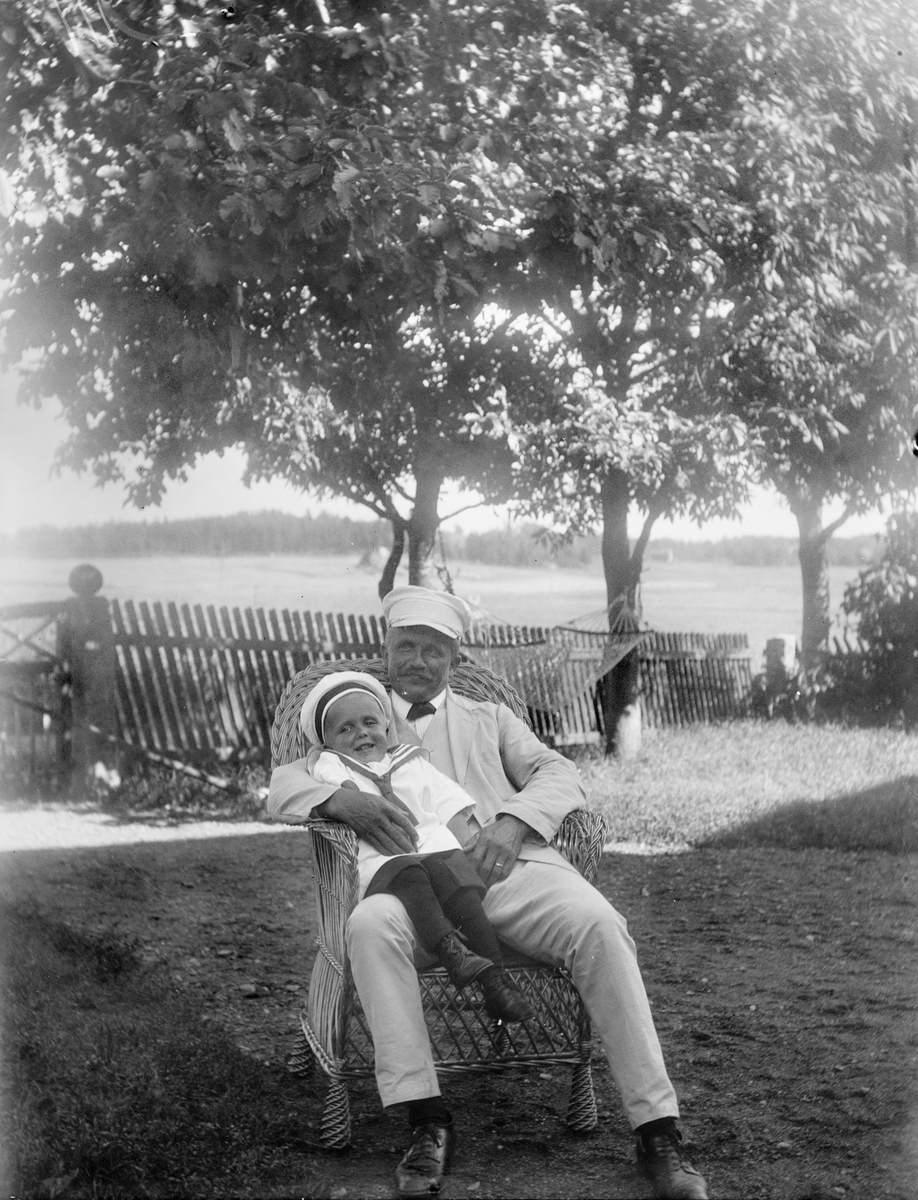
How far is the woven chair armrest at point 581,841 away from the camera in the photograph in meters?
2.88

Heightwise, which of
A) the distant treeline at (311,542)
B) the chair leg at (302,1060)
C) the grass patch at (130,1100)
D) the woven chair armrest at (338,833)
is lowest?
the chair leg at (302,1060)

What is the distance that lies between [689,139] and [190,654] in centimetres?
387

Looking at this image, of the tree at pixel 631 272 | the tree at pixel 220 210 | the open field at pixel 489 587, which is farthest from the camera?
the open field at pixel 489 587

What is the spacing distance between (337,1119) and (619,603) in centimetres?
521

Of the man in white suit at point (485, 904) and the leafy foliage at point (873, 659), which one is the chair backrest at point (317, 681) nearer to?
the man in white suit at point (485, 904)

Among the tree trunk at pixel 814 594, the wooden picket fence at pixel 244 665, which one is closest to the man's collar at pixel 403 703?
the wooden picket fence at pixel 244 665

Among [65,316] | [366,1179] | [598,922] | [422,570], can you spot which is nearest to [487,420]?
[422,570]

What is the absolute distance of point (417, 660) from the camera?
3027mm

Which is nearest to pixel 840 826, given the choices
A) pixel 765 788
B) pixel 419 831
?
pixel 765 788

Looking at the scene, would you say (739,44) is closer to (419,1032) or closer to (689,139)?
(689,139)

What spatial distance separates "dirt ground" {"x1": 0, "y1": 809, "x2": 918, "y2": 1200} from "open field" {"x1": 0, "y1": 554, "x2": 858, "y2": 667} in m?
1.26

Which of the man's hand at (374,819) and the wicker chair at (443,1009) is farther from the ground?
the man's hand at (374,819)

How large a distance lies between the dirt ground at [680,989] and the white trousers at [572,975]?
237 millimetres

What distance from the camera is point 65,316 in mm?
4090
